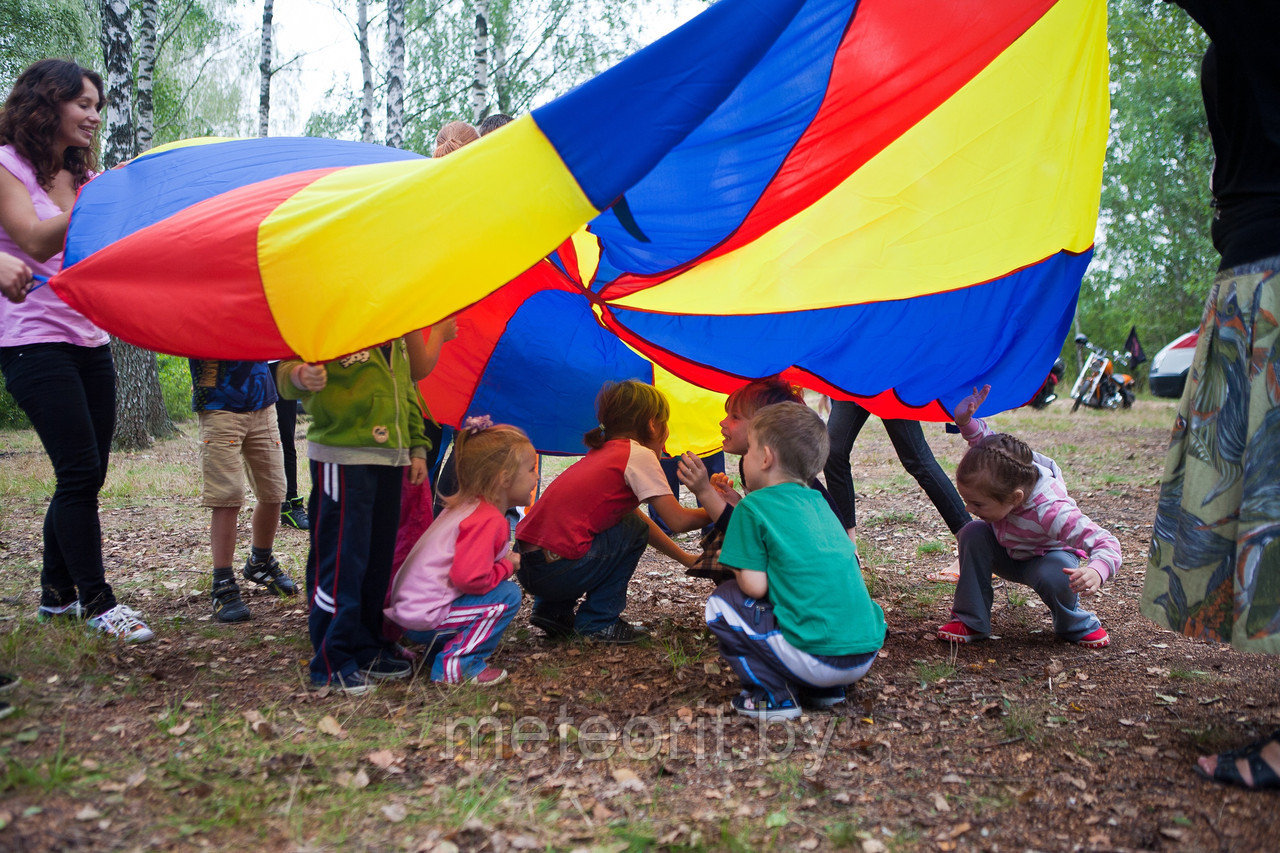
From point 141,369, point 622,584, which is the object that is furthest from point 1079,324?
point 622,584

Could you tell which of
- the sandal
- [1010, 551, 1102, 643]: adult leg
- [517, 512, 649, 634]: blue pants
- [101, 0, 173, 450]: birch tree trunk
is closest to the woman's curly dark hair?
[517, 512, 649, 634]: blue pants

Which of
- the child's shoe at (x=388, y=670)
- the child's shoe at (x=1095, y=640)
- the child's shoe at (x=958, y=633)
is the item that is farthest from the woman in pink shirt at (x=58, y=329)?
the child's shoe at (x=1095, y=640)

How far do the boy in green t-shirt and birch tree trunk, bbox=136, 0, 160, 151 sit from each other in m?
9.39

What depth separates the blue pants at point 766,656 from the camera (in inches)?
103

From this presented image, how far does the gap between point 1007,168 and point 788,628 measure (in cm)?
179

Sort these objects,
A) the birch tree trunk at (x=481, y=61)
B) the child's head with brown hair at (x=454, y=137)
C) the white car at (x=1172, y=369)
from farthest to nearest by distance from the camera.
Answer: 1. the white car at (x=1172, y=369)
2. the birch tree trunk at (x=481, y=61)
3. the child's head with brown hair at (x=454, y=137)

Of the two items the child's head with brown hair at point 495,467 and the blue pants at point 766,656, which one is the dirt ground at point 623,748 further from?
the child's head with brown hair at point 495,467

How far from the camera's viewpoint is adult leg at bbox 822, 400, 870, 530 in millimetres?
4195

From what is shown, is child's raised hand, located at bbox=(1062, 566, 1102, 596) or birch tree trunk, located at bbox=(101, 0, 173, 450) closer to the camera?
child's raised hand, located at bbox=(1062, 566, 1102, 596)

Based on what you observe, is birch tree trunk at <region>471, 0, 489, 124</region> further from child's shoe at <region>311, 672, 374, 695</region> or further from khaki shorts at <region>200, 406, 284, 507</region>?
child's shoe at <region>311, 672, 374, 695</region>

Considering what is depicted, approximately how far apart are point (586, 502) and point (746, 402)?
0.73 meters

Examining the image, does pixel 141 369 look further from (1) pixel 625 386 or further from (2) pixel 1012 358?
(2) pixel 1012 358

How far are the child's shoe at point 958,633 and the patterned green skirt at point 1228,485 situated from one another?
3.78 feet

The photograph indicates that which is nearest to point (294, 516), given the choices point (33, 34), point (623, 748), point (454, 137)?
point (454, 137)
